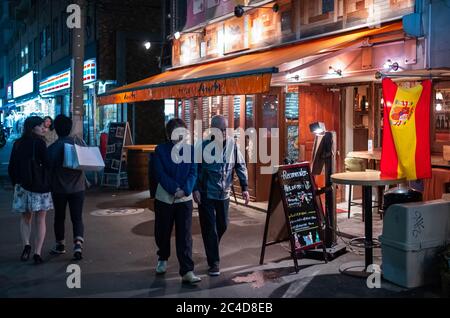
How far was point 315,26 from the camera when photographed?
1010cm

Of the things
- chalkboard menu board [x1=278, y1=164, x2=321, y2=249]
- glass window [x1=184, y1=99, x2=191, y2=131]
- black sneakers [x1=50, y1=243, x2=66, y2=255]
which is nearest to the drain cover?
black sneakers [x1=50, y1=243, x2=66, y2=255]

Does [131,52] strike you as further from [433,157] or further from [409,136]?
[409,136]

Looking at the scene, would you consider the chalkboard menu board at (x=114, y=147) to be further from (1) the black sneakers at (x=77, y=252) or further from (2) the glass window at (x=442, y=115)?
(2) the glass window at (x=442, y=115)

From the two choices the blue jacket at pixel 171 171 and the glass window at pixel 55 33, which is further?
the glass window at pixel 55 33

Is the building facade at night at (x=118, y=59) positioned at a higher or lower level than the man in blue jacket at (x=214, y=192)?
higher

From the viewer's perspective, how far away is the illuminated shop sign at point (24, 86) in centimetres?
3484

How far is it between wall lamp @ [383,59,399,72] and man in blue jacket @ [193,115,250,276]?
3.06m

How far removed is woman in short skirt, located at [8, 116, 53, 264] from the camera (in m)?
6.99

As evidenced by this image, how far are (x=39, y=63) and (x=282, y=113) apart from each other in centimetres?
2580

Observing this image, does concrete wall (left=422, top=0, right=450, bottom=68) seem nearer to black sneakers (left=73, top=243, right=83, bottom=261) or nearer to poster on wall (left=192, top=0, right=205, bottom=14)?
black sneakers (left=73, top=243, right=83, bottom=261)

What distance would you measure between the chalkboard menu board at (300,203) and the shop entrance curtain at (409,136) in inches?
39.4

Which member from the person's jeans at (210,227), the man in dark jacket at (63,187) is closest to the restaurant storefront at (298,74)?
the person's jeans at (210,227)

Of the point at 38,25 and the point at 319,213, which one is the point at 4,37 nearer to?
the point at 38,25

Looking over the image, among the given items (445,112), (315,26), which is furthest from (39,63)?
(445,112)
